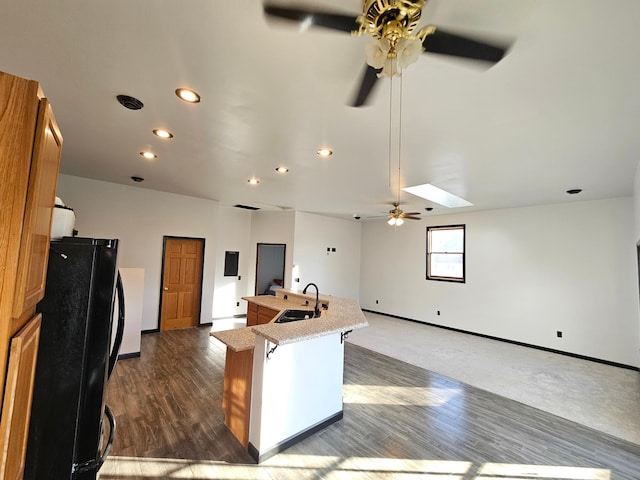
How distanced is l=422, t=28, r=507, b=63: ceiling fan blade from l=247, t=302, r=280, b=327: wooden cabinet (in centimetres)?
349

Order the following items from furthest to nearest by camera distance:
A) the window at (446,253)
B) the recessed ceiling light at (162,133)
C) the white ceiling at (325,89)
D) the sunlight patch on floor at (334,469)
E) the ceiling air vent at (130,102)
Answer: the window at (446,253) → the recessed ceiling light at (162,133) → the ceiling air vent at (130,102) → the sunlight patch on floor at (334,469) → the white ceiling at (325,89)

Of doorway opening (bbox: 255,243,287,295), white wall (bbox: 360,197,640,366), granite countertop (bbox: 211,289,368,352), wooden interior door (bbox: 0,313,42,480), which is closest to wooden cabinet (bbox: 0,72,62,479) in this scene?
wooden interior door (bbox: 0,313,42,480)

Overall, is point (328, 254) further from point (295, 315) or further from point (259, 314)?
point (295, 315)

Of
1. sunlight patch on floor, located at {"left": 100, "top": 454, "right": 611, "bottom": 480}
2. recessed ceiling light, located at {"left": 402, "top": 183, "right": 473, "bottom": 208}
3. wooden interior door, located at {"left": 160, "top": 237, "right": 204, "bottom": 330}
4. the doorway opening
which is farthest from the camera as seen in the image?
the doorway opening

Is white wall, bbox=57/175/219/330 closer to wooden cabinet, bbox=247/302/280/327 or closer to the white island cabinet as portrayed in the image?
wooden cabinet, bbox=247/302/280/327

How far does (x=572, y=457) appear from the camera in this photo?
7.79 ft

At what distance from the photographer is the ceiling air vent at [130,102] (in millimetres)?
2179

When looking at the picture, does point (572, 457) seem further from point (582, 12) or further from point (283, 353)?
point (582, 12)

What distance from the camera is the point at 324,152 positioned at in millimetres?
3148

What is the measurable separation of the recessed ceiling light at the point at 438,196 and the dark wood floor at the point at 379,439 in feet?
9.81

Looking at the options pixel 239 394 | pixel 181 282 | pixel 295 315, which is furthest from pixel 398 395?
pixel 181 282

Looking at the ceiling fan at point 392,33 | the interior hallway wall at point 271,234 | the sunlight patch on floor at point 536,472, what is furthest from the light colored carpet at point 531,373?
the ceiling fan at point 392,33

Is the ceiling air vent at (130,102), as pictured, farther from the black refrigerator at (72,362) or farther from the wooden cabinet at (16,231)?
the wooden cabinet at (16,231)

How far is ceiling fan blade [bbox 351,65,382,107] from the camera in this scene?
5.25 feet
